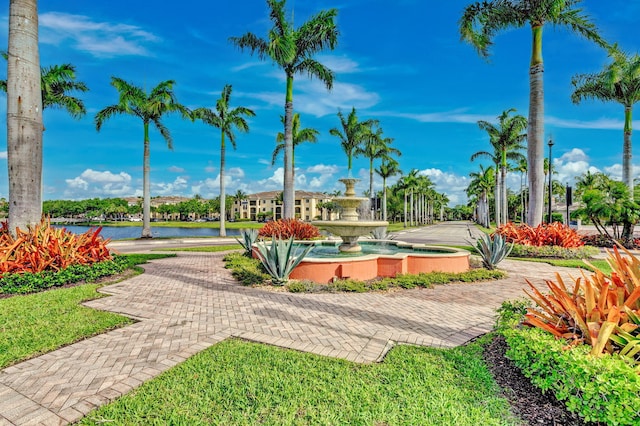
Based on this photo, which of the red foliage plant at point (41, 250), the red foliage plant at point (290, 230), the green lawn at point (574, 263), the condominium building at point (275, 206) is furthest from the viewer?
the condominium building at point (275, 206)

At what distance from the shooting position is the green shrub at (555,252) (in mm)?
13633

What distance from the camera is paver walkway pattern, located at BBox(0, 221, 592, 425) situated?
327 centimetres

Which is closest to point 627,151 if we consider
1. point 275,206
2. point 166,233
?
point 166,233

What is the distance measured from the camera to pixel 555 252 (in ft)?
44.8

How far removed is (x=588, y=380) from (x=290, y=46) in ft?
60.4

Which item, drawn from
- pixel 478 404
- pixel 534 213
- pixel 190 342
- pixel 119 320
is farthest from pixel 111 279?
pixel 534 213

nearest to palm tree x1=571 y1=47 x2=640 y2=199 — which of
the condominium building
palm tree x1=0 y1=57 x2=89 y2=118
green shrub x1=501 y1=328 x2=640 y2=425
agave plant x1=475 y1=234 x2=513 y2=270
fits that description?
agave plant x1=475 y1=234 x2=513 y2=270

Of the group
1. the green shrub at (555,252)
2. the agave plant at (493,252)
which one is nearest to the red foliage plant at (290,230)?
the agave plant at (493,252)

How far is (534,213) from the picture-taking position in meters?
15.0

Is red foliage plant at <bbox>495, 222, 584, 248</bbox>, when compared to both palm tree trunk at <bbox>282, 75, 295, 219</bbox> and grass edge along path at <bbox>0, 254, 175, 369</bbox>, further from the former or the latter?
grass edge along path at <bbox>0, 254, 175, 369</bbox>

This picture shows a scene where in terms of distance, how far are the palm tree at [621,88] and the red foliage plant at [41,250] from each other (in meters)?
25.4

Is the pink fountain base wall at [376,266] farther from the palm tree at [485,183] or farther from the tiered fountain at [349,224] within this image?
the palm tree at [485,183]

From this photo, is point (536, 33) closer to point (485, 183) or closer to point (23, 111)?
point (23, 111)

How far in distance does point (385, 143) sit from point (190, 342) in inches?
1486
